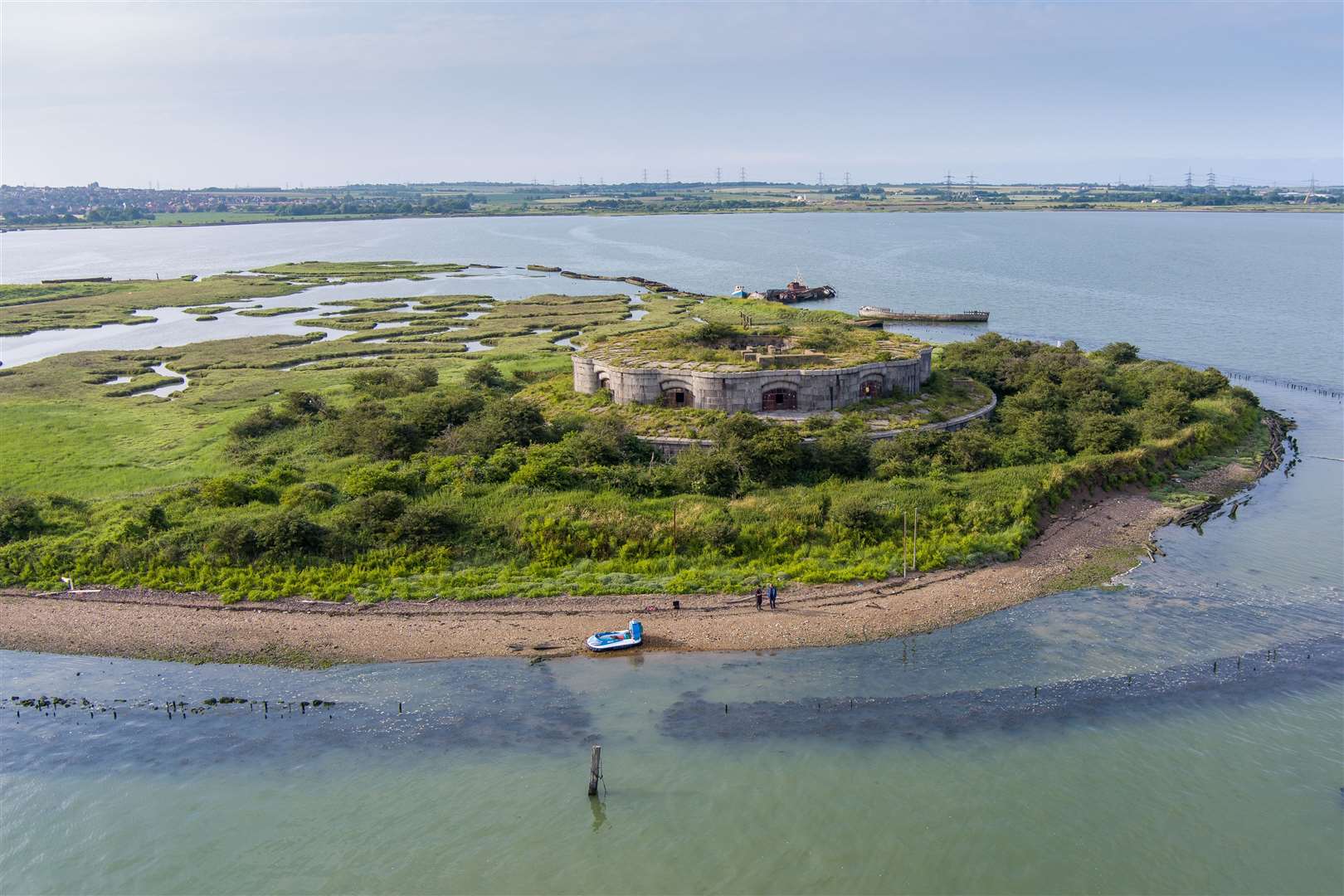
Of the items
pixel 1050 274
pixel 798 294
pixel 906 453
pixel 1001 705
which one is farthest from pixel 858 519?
pixel 1050 274

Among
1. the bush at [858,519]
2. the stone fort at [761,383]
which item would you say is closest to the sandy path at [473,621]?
the bush at [858,519]

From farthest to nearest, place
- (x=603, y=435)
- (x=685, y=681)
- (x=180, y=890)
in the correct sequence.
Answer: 1. (x=603, y=435)
2. (x=685, y=681)
3. (x=180, y=890)

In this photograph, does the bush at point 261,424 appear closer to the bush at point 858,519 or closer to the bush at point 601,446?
the bush at point 601,446

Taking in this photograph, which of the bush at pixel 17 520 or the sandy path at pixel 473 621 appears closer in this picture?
the sandy path at pixel 473 621

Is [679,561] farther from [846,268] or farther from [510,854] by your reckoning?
[846,268]

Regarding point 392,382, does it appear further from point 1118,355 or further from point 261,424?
point 1118,355

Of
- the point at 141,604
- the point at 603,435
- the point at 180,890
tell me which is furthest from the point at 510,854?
the point at 603,435
